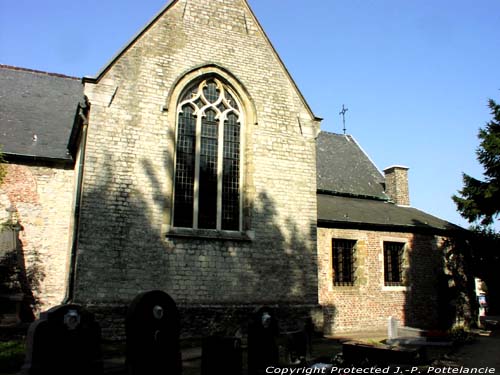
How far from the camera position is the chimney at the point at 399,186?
22.6 m

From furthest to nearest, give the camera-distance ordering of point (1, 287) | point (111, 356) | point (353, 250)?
point (353, 250) < point (1, 287) < point (111, 356)

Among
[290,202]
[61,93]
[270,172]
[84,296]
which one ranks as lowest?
[84,296]

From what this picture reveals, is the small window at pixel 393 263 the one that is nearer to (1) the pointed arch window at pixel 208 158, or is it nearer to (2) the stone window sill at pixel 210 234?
(2) the stone window sill at pixel 210 234

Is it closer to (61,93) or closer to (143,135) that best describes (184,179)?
(143,135)

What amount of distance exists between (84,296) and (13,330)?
2.38 metres

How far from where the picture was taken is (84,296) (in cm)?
1066

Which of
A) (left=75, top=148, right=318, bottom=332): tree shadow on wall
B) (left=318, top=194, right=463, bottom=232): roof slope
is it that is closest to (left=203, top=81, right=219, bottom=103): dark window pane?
(left=75, top=148, right=318, bottom=332): tree shadow on wall

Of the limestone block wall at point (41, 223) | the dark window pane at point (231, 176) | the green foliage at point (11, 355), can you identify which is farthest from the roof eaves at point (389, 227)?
the green foliage at point (11, 355)

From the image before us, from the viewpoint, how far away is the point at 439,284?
18.7m

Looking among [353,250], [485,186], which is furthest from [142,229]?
[485,186]

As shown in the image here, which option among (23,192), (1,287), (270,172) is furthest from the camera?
(23,192)

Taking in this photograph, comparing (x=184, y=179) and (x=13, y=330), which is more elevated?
(x=184, y=179)

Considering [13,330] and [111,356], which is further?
[13,330]

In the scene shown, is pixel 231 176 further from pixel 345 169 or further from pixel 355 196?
pixel 345 169
